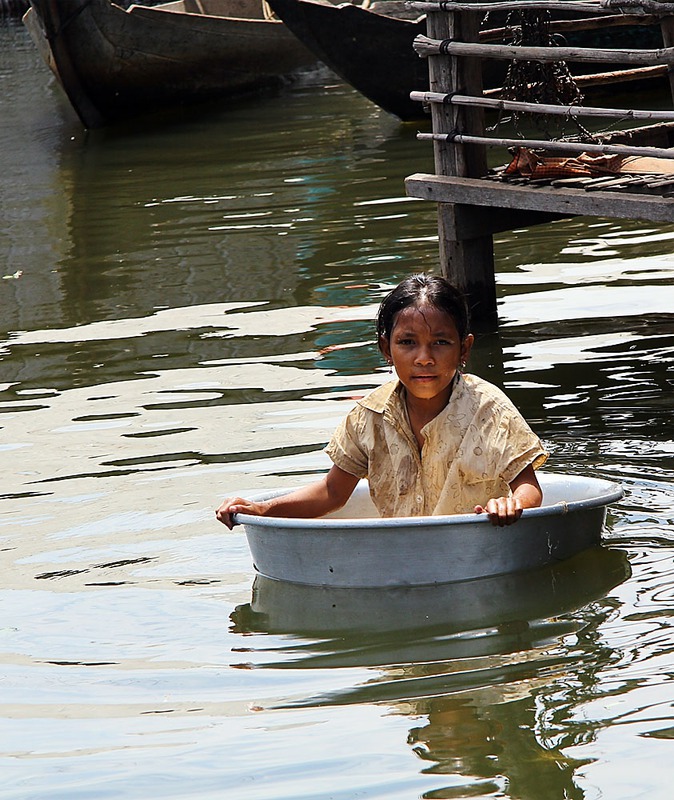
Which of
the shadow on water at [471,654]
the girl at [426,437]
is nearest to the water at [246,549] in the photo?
the shadow on water at [471,654]

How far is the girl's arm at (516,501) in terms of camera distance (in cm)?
341

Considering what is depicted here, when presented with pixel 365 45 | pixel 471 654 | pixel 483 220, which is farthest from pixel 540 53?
pixel 365 45

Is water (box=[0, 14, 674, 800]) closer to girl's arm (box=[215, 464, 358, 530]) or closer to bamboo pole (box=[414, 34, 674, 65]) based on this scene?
girl's arm (box=[215, 464, 358, 530])

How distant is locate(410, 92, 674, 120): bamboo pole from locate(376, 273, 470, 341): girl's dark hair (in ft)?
5.46

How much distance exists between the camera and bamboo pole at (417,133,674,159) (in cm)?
514

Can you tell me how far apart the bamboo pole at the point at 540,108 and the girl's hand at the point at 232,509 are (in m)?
2.23

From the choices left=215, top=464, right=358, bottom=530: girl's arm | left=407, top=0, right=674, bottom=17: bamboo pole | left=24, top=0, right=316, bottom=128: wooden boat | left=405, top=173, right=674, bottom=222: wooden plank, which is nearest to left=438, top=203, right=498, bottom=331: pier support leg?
left=405, top=173, right=674, bottom=222: wooden plank

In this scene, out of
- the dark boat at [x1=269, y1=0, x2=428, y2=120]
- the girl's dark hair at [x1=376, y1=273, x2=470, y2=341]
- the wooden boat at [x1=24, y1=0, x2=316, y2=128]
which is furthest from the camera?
the wooden boat at [x1=24, y1=0, x2=316, y2=128]

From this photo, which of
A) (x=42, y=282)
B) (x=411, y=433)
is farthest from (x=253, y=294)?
(x=411, y=433)

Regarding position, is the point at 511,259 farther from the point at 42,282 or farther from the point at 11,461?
the point at 11,461

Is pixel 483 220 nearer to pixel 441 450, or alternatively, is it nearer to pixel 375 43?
pixel 441 450

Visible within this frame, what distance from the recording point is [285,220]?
946 centimetres

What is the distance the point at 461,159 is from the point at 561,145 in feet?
2.12

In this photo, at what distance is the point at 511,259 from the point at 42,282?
295 cm
